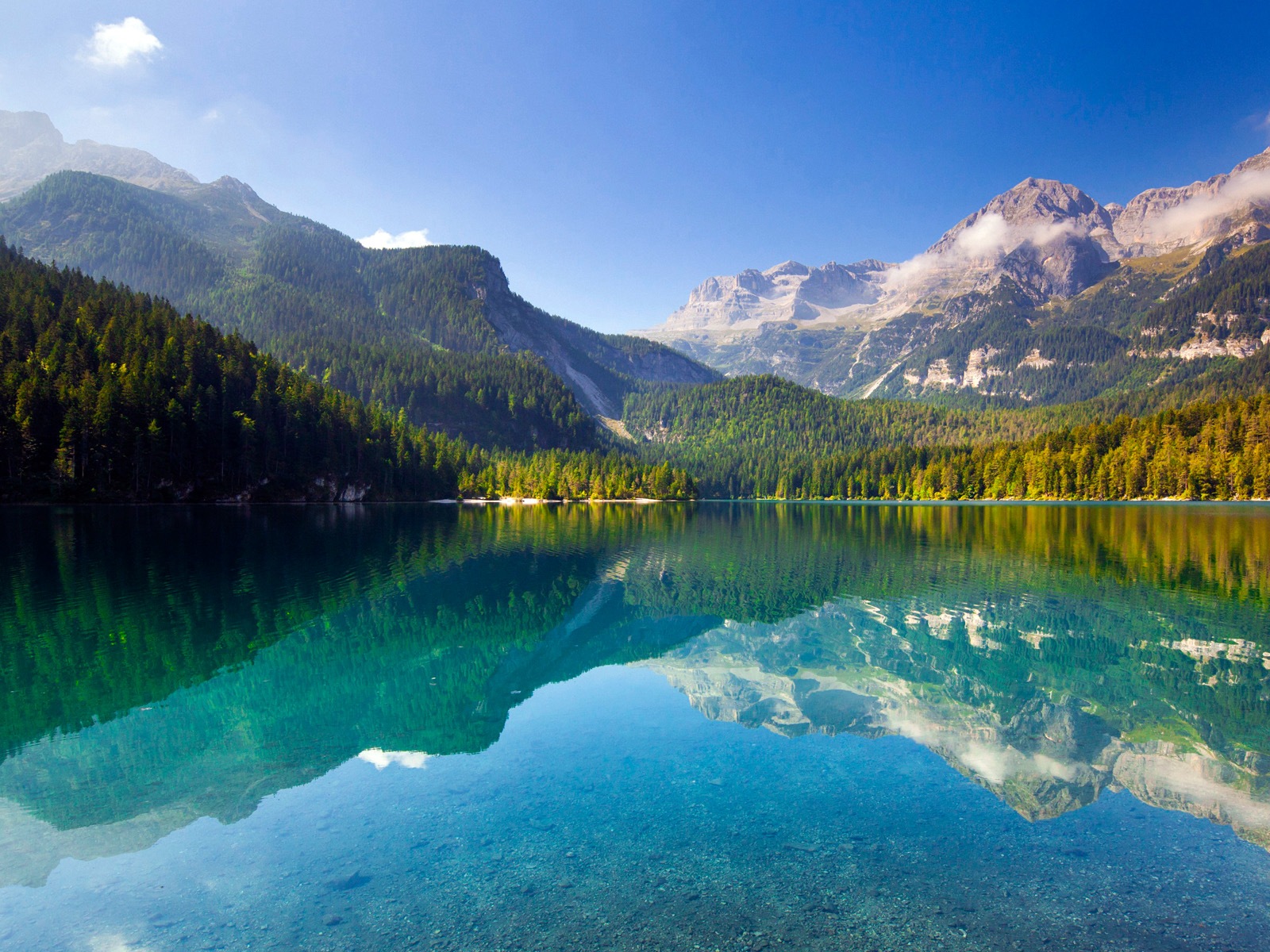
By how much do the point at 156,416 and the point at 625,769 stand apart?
366 ft

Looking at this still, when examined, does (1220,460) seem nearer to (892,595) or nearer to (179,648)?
(892,595)

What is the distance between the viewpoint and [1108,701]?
18594 mm

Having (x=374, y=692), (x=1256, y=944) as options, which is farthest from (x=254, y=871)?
Result: (x=1256, y=944)

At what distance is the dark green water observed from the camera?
9.27m

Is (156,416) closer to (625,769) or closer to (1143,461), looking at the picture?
(625,769)

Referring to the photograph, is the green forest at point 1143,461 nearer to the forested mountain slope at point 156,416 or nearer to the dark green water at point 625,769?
the dark green water at point 625,769

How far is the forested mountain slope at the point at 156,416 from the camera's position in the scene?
8838 cm

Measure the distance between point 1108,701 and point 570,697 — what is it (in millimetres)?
Answer: 16126

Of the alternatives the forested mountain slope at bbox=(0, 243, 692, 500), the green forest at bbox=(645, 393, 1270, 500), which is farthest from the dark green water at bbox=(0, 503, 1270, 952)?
the green forest at bbox=(645, 393, 1270, 500)

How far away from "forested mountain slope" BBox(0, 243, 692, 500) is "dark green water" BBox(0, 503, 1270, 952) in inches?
2846

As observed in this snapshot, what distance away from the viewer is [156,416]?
97.2m

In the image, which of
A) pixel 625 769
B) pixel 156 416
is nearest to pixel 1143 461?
pixel 625 769

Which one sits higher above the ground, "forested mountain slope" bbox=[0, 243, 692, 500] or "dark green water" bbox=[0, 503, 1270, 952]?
"forested mountain slope" bbox=[0, 243, 692, 500]

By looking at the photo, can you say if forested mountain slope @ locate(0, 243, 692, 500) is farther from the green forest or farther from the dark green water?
the green forest
